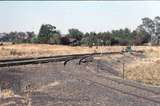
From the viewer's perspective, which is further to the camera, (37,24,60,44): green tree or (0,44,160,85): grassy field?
(37,24,60,44): green tree

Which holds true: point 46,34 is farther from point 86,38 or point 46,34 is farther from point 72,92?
point 72,92

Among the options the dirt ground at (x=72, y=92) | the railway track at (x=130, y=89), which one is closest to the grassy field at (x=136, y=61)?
the railway track at (x=130, y=89)

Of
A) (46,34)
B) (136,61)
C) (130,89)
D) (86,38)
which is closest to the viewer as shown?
(130,89)

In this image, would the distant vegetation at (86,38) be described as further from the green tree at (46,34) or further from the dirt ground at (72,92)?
the dirt ground at (72,92)

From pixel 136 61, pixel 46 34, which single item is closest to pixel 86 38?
pixel 46 34

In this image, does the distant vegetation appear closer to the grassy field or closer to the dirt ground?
the grassy field

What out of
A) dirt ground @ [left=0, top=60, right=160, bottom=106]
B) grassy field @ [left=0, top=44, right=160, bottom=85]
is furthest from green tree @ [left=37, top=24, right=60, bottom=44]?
dirt ground @ [left=0, top=60, right=160, bottom=106]

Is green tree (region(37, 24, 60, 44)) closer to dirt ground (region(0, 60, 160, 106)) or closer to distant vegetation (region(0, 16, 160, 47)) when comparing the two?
distant vegetation (region(0, 16, 160, 47))

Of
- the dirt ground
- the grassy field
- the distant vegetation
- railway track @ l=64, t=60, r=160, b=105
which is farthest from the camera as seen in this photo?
the distant vegetation

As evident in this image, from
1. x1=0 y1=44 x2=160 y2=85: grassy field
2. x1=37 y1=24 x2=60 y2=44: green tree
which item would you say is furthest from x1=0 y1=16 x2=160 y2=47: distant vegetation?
x1=0 y1=44 x2=160 y2=85: grassy field

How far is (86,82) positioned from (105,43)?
324ft

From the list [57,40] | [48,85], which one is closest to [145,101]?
[48,85]

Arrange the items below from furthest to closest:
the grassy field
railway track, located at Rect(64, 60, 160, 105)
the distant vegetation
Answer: the distant vegetation, the grassy field, railway track, located at Rect(64, 60, 160, 105)

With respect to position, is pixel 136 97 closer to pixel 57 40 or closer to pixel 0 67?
pixel 0 67
